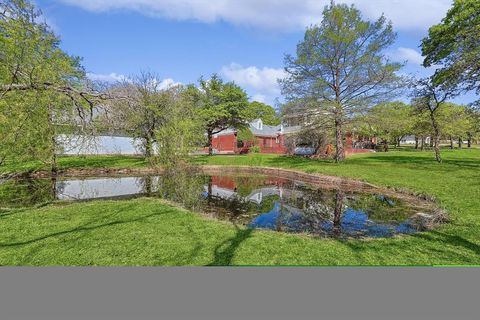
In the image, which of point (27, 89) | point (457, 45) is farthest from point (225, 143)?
point (27, 89)

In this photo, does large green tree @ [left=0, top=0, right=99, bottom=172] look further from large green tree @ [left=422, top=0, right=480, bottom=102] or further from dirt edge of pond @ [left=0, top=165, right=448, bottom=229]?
large green tree @ [left=422, top=0, right=480, bottom=102]

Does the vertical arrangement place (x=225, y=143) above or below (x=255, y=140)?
below

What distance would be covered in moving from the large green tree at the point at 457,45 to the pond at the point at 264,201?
859cm

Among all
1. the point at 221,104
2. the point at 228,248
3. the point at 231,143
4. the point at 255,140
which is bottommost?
the point at 228,248

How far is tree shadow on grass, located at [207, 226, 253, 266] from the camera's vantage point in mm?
5059

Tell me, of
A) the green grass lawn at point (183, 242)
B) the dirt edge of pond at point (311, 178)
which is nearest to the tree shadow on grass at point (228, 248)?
the green grass lawn at point (183, 242)

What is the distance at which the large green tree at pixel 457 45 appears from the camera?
48.0 feet

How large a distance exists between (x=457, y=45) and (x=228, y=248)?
19.6m

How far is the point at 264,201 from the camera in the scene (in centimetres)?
1269

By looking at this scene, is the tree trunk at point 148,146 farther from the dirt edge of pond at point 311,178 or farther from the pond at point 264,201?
the pond at point 264,201

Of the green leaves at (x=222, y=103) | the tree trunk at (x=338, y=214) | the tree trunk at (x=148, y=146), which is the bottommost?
the tree trunk at (x=338, y=214)

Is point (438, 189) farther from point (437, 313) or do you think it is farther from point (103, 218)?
point (103, 218)

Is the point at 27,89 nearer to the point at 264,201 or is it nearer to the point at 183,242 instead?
the point at 183,242

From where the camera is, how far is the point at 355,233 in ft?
25.5
